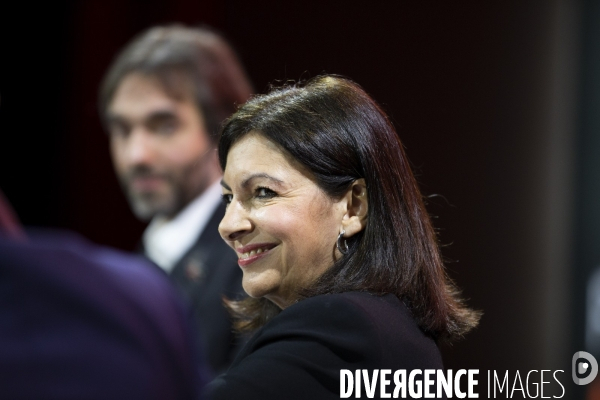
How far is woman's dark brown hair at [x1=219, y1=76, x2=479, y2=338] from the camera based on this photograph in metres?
1.89

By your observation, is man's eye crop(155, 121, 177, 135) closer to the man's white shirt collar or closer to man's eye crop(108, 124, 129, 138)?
man's eye crop(108, 124, 129, 138)

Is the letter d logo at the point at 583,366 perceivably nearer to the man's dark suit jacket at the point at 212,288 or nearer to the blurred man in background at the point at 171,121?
the man's dark suit jacket at the point at 212,288

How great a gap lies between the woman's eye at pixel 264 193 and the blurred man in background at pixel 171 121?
145cm

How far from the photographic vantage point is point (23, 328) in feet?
2.70

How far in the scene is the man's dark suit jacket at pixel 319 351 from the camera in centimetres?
167

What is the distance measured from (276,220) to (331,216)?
0.41ft

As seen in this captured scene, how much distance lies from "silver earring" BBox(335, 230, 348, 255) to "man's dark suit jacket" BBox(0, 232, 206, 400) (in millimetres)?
1095

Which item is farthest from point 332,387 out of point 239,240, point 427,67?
point 427,67

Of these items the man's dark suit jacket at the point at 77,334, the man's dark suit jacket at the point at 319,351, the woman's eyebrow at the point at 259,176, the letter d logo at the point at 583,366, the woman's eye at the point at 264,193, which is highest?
the man's dark suit jacket at the point at 77,334

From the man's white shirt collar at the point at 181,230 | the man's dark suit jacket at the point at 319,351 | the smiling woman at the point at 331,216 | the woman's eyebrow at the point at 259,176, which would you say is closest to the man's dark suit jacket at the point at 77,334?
the man's dark suit jacket at the point at 319,351

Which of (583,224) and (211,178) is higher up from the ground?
(211,178)

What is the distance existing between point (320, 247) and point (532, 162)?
2.21m

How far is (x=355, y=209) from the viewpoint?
196 cm

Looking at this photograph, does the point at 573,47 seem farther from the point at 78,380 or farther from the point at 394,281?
the point at 78,380
